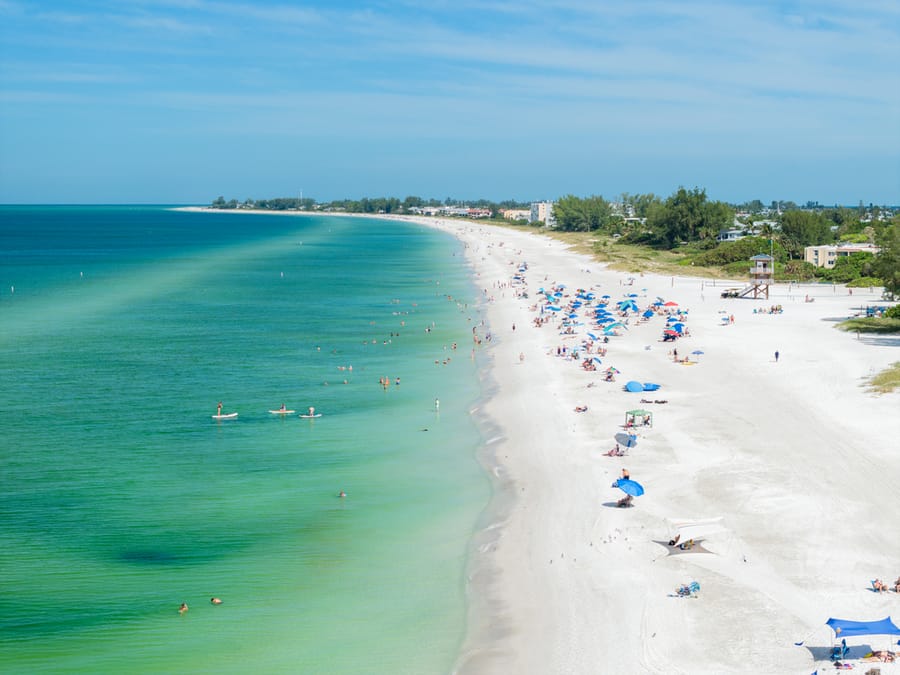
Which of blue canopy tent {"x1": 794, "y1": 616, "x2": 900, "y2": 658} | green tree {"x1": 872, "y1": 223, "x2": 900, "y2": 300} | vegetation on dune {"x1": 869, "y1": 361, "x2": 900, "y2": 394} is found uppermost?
green tree {"x1": 872, "y1": 223, "x2": 900, "y2": 300}

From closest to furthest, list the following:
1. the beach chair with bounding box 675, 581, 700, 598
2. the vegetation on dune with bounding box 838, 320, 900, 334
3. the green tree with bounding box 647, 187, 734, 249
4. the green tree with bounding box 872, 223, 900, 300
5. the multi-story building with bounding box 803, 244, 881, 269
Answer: the beach chair with bounding box 675, 581, 700, 598 → the green tree with bounding box 872, 223, 900, 300 → the vegetation on dune with bounding box 838, 320, 900, 334 → the multi-story building with bounding box 803, 244, 881, 269 → the green tree with bounding box 647, 187, 734, 249

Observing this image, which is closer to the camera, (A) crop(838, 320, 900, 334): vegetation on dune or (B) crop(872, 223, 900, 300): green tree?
(B) crop(872, 223, 900, 300): green tree

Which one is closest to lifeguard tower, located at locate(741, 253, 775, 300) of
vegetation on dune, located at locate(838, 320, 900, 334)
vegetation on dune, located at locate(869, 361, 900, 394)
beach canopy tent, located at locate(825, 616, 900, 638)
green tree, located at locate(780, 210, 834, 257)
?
vegetation on dune, located at locate(838, 320, 900, 334)

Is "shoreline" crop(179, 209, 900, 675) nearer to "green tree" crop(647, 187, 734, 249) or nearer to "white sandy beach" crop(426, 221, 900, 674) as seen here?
"white sandy beach" crop(426, 221, 900, 674)

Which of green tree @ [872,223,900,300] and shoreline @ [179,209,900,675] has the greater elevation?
green tree @ [872,223,900,300]

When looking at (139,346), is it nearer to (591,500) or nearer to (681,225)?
(591,500)

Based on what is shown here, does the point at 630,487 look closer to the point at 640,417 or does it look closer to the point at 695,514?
the point at 695,514

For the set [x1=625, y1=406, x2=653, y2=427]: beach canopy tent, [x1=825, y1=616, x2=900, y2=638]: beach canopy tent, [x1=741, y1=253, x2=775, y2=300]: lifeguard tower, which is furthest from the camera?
[x1=741, y1=253, x2=775, y2=300]: lifeguard tower
